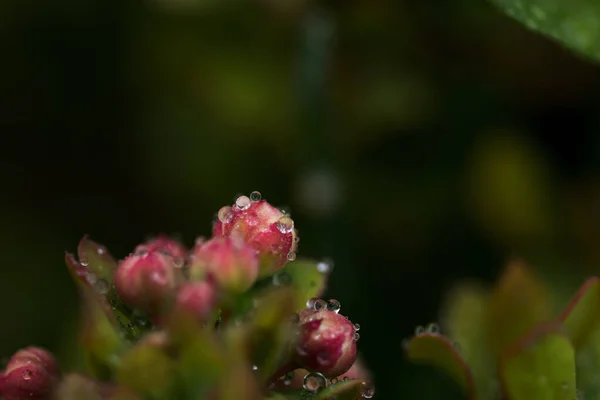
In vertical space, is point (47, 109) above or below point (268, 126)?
below

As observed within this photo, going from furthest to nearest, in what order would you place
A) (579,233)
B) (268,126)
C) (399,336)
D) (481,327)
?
(268,126) < (579,233) < (399,336) < (481,327)

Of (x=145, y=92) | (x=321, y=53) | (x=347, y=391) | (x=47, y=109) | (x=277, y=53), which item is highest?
(x=347, y=391)

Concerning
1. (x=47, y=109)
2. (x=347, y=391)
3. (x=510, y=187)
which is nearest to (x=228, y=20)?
(x=47, y=109)

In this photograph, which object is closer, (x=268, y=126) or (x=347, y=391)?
(x=347, y=391)

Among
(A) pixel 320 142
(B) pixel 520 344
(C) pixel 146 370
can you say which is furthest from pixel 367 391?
(A) pixel 320 142

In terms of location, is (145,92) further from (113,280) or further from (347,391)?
(347,391)

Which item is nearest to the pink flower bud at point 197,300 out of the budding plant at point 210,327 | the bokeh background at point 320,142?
the budding plant at point 210,327

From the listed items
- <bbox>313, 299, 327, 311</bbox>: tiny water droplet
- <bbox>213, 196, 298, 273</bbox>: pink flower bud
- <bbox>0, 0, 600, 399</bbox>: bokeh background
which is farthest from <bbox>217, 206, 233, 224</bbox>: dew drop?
<bbox>0, 0, 600, 399</bbox>: bokeh background

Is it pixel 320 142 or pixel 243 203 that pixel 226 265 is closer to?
pixel 243 203
